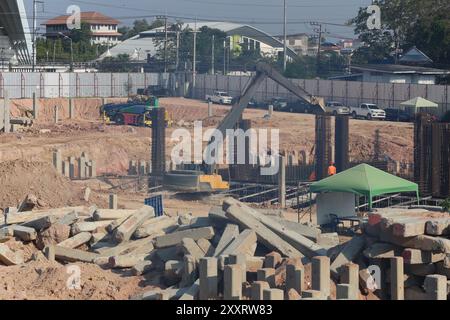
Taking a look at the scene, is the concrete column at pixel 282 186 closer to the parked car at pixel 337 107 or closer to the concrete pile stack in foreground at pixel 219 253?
the concrete pile stack in foreground at pixel 219 253

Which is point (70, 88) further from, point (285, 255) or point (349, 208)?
point (285, 255)

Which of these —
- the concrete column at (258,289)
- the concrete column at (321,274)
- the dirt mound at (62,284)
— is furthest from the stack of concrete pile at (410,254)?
the dirt mound at (62,284)

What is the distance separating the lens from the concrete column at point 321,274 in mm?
12727

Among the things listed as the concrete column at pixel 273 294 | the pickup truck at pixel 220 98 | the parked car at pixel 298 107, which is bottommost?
the concrete column at pixel 273 294

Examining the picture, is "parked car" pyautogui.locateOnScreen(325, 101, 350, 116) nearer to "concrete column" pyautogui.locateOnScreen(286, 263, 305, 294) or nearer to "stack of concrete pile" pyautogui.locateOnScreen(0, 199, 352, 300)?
"stack of concrete pile" pyautogui.locateOnScreen(0, 199, 352, 300)

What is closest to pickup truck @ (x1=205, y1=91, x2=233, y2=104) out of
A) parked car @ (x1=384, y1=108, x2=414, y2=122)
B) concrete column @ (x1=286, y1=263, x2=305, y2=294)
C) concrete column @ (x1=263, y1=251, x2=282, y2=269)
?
parked car @ (x1=384, y1=108, x2=414, y2=122)

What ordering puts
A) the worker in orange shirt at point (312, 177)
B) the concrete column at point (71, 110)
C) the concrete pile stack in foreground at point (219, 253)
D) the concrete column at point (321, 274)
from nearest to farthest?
the concrete column at point (321, 274), the concrete pile stack in foreground at point (219, 253), the worker in orange shirt at point (312, 177), the concrete column at point (71, 110)

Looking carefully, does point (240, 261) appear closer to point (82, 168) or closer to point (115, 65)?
point (82, 168)

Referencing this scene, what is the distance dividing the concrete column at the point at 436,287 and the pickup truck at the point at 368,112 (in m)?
36.5

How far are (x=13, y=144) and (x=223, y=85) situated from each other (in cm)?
2745

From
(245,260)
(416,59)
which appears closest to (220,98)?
(416,59)

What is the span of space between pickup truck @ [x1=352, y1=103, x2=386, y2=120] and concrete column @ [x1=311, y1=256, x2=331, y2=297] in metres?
36.9

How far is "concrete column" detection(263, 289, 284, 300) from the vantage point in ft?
38.6

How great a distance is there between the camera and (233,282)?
1268cm
